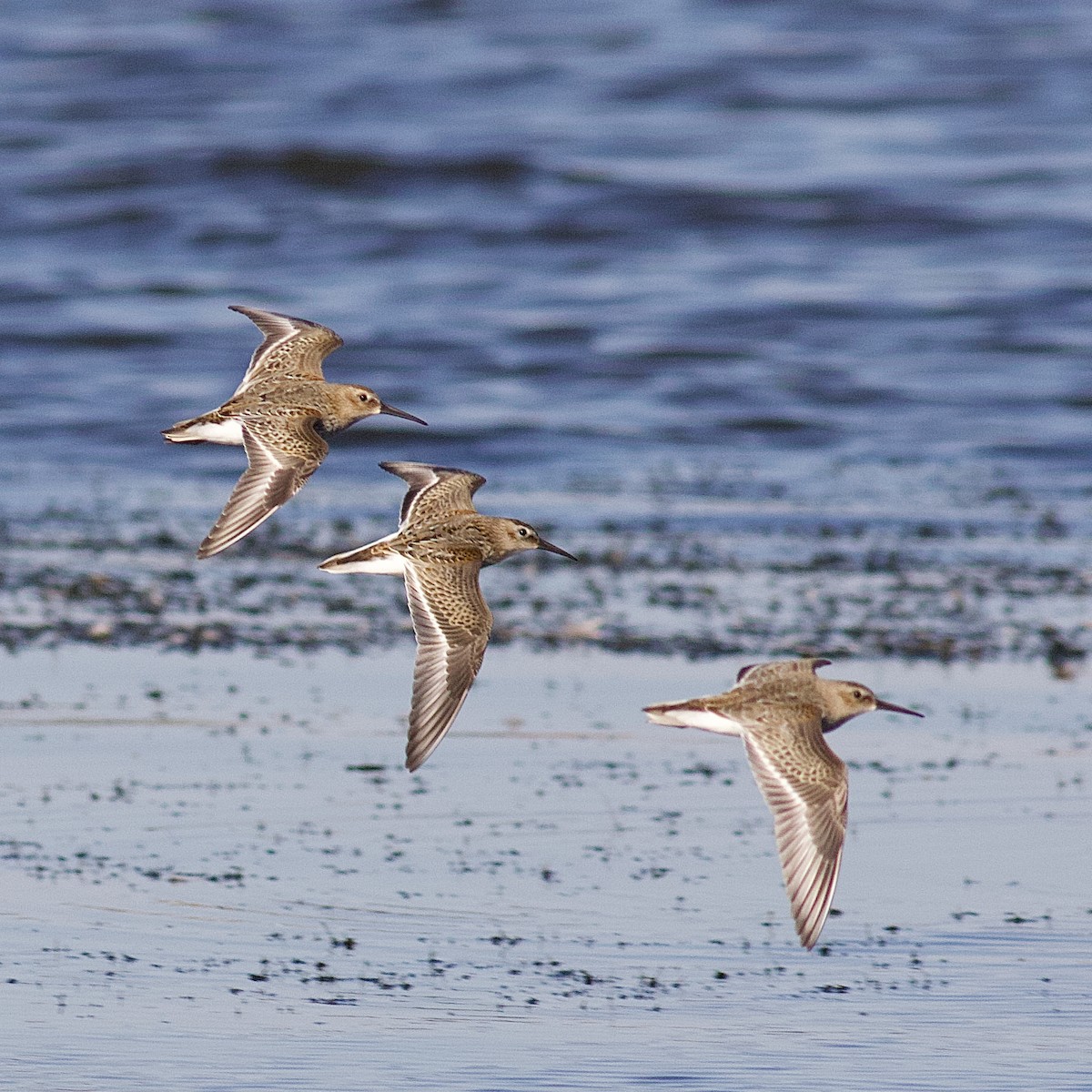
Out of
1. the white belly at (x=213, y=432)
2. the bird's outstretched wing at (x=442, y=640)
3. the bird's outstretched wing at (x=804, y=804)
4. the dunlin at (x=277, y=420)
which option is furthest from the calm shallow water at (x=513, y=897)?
the white belly at (x=213, y=432)

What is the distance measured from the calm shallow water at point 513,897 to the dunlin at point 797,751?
48 cm

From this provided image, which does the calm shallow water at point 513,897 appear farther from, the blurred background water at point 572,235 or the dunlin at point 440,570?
the blurred background water at point 572,235

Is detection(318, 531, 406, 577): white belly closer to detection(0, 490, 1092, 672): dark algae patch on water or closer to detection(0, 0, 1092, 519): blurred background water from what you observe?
detection(0, 490, 1092, 672): dark algae patch on water

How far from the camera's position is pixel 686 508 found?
1274cm

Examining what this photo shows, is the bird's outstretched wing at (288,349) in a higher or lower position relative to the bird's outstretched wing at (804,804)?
higher

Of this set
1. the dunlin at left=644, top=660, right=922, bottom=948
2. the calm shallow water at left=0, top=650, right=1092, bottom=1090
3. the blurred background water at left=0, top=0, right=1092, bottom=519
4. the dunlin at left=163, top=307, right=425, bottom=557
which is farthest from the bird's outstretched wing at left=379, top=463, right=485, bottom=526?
the blurred background water at left=0, top=0, right=1092, bottom=519

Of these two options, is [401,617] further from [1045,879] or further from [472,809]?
[1045,879]

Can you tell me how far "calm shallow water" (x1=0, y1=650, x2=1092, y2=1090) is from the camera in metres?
5.52

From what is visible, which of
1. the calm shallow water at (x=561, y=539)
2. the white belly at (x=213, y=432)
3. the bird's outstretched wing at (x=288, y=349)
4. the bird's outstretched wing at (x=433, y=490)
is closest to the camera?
the white belly at (x=213, y=432)

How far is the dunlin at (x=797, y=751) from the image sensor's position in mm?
5418

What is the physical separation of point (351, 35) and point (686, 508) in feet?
58.1

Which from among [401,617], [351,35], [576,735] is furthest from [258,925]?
[351,35]

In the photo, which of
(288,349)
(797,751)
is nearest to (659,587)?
(288,349)

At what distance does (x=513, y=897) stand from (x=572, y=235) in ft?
49.8
